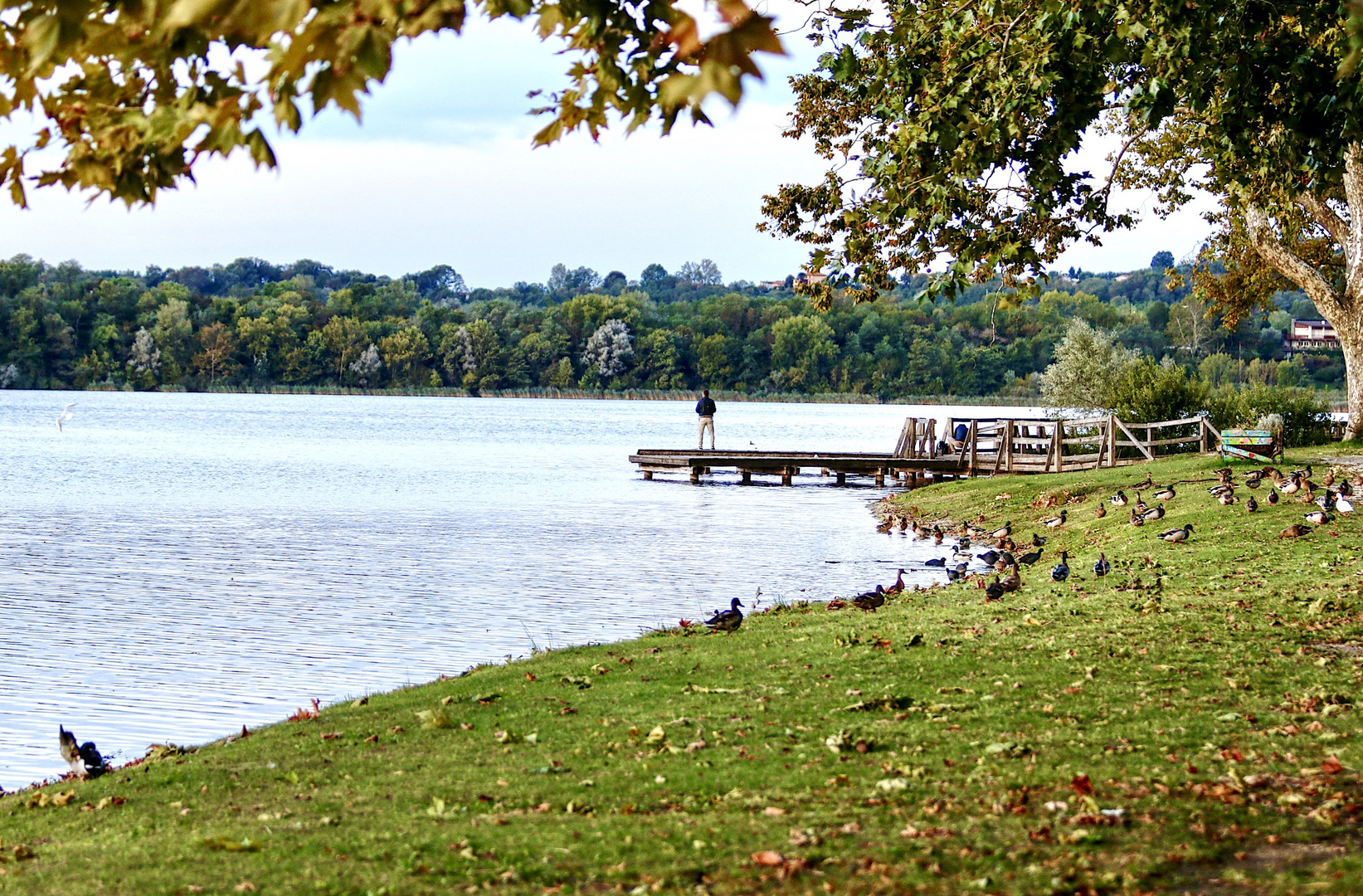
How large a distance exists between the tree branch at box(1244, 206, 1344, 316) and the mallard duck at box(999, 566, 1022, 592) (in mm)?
20569

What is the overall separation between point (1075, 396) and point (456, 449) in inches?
1228

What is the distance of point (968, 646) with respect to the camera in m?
11.3

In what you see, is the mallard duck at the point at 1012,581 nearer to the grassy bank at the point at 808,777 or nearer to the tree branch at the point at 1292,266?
the grassy bank at the point at 808,777

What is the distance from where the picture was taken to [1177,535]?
18.8 m

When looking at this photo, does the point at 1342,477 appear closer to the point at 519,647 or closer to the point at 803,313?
the point at 519,647

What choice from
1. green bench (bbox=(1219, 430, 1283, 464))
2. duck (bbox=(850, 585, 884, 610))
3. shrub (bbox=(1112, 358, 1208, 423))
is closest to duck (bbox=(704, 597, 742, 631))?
duck (bbox=(850, 585, 884, 610))

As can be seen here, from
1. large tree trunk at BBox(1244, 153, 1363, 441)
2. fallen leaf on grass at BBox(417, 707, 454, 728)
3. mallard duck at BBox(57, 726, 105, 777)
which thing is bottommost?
mallard duck at BBox(57, 726, 105, 777)

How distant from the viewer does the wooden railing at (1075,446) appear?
34.9 metres

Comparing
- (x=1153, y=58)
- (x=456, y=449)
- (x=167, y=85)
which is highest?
(x=1153, y=58)

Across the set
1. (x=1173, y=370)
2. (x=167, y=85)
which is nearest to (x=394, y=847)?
(x=167, y=85)

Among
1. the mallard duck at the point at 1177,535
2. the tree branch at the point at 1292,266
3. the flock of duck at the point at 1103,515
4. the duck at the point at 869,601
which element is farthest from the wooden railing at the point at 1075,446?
the duck at the point at 869,601

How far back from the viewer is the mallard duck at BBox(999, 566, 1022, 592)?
15.1 metres

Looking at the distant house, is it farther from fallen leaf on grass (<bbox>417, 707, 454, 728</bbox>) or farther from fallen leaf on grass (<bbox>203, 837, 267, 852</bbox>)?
fallen leaf on grass (<bbox>203, 837, 267, 852</bbox>)

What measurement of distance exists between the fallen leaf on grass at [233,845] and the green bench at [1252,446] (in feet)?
86.7
